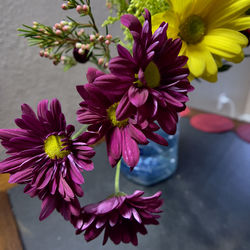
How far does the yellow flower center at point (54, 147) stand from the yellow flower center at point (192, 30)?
19 cm

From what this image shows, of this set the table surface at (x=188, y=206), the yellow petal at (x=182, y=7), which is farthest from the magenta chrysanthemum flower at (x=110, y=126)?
the table surface at (x=188, y=206)

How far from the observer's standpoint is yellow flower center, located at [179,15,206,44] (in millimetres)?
284

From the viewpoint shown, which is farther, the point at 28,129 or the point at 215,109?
the point at 215,109

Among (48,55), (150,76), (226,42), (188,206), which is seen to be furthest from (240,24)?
(188,206)

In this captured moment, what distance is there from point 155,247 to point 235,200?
7.9 inches

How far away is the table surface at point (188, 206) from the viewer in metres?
0.41

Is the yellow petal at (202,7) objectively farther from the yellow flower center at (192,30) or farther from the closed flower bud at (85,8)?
the closed flower bud at (85,8)

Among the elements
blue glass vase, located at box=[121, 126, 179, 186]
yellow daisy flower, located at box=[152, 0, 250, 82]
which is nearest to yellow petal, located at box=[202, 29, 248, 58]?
yellow daisy flower, located at box=[152, 0, 250, 82]

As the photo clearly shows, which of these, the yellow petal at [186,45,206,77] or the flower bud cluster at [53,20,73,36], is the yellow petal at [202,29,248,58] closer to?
the yellow petal at [186,45,206,77]

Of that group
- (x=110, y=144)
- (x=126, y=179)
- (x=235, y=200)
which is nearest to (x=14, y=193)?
(x=126, y=179)

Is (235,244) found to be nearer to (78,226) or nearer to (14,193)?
(78,226)

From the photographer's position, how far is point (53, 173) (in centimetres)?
26

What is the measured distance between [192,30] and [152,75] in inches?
3.8

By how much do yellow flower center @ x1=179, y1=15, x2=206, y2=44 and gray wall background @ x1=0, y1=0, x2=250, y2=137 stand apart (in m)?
0.12
